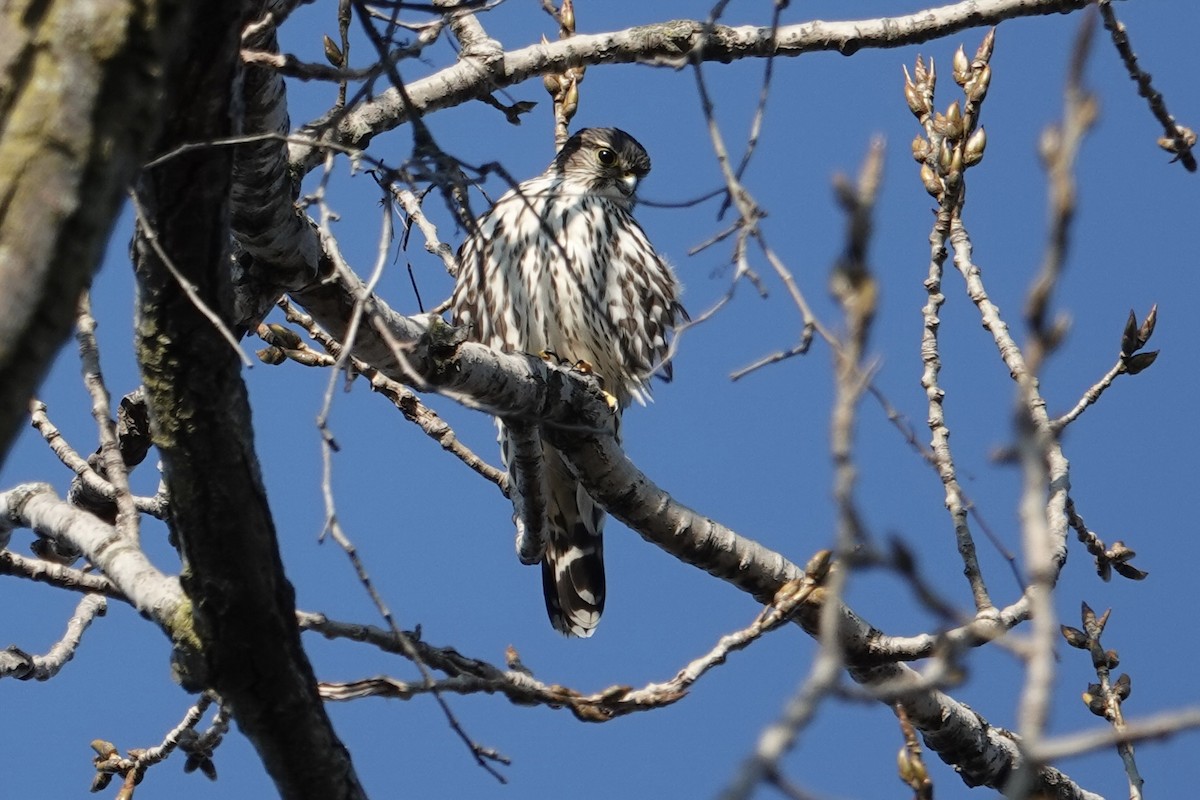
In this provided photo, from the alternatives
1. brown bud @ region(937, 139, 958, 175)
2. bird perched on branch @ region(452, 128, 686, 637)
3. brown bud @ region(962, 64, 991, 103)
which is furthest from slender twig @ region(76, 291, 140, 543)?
bird perched on branch @ region(452, 128, 686, 637)

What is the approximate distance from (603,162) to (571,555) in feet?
5.21

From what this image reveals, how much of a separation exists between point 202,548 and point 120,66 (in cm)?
111

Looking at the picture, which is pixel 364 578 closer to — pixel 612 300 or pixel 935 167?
pixel 935 167

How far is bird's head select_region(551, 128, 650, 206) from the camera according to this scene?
5.61 meters

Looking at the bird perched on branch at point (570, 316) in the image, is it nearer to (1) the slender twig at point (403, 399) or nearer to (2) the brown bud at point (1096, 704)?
(1) the slender twig at point (403, 399)

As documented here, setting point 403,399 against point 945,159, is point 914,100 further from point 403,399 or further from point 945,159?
point 403,399

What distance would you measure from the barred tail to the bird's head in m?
1.21

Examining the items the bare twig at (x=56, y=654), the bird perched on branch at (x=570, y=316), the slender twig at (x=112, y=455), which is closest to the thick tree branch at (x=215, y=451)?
the slender twig at (x=112, y=455)

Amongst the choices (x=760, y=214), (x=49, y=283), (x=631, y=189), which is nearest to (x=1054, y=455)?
(x=760, y=214)

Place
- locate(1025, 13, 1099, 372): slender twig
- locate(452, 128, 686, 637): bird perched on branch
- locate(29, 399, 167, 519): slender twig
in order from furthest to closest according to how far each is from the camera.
Answer: locate(452, 128, 686, 637): bird perched on branch < locate(29, 399, 167, 519): slender twig < locate(1025, 13, 1099, 372): slender twig

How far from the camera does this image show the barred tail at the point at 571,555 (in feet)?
16.5

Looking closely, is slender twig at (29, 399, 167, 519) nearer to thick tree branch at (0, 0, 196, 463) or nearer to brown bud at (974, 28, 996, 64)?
thick tree branch at (0, 0, 196, 463)

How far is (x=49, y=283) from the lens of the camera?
1183 millimetres

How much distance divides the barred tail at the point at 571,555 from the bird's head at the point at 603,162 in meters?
1.21
